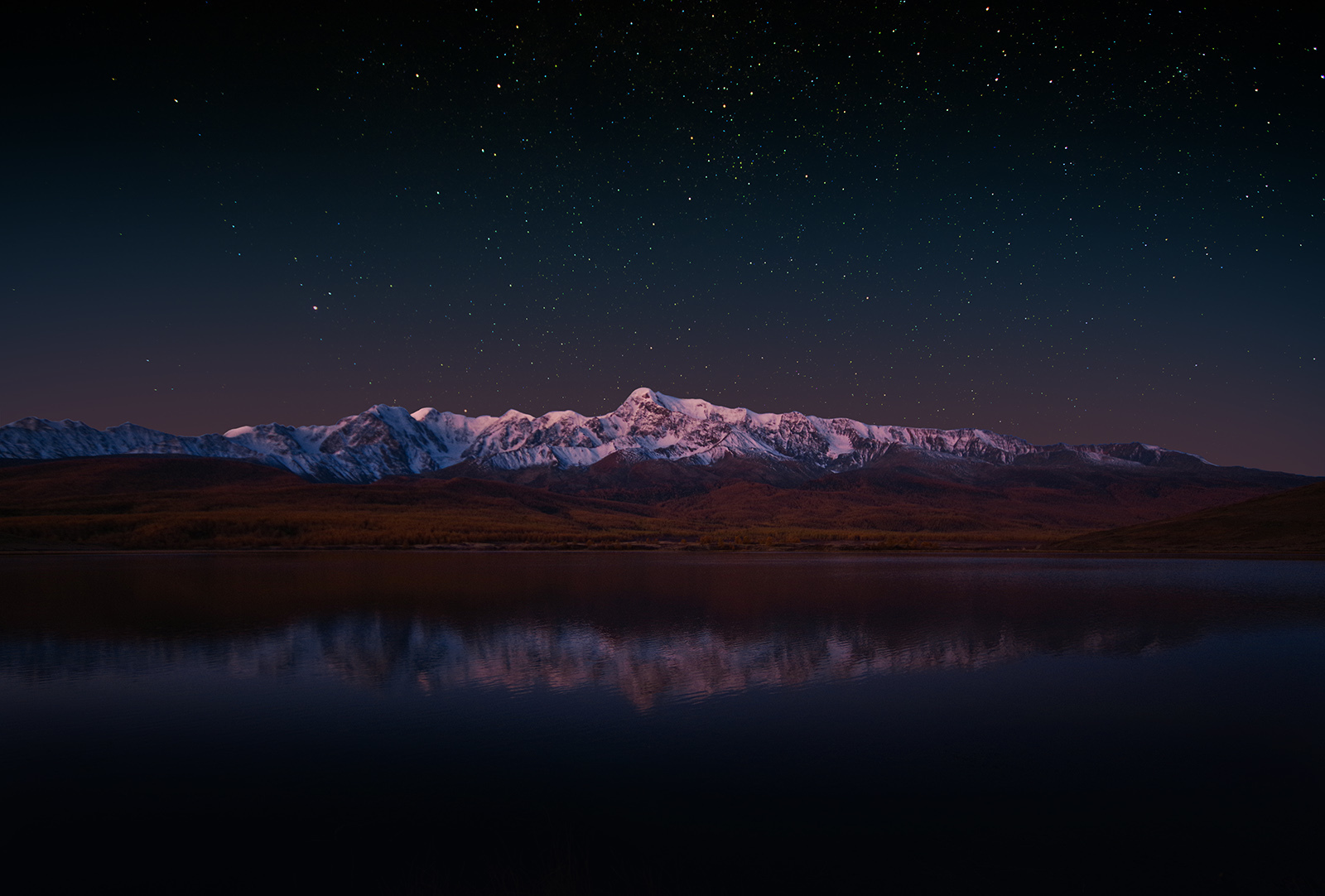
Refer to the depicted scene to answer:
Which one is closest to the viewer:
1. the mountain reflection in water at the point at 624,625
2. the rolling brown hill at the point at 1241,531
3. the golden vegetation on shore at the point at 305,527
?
the mountain reflection in water at the point at 624,625

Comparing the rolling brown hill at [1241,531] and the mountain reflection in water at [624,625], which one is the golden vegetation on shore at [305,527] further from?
the mountain reflection in water at [624,625]

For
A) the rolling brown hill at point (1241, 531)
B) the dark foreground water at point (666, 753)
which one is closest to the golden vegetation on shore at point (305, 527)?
the rolling brown hill at point (1241, 531)

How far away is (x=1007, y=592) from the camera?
43.6 metres

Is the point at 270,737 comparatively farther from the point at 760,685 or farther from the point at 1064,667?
the point at 1064,667

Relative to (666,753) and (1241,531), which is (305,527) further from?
(1241,531)

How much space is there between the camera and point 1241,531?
8662cm

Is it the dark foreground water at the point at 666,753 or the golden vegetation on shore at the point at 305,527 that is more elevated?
the dark foreground water at the point at 666,753

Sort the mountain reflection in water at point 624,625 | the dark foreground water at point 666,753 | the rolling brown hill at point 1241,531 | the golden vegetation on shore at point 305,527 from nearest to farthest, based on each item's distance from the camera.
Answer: the dark foreground water at point 666,753 < the mountain reflection in water at point 624,625 < the rolling brown hill at point 1241,531 < the golden vegetation on shore at point 305,527

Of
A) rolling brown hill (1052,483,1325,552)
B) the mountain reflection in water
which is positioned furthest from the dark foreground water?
rolling brown hill (1052,483,1325,552)

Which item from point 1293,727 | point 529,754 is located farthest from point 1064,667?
point 529,754

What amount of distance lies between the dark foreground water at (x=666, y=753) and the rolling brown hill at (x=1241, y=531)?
60.1 m

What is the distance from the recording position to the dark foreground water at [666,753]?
34.1 feet

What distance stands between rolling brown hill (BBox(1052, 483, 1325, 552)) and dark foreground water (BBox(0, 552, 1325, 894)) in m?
60.1

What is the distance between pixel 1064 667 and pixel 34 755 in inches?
976
